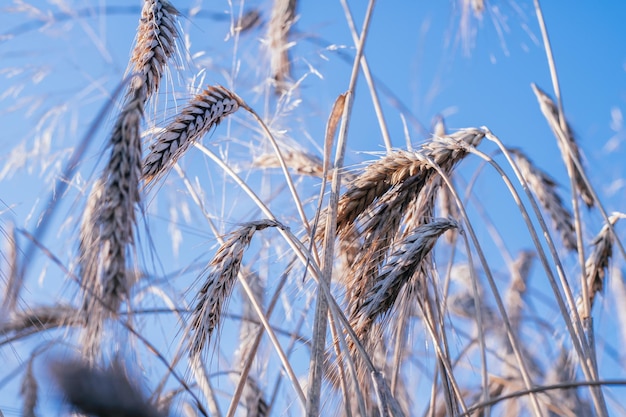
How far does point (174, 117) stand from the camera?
1.84 meters

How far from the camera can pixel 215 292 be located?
170cm

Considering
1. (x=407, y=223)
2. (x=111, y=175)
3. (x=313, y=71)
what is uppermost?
(x=313, y=71)

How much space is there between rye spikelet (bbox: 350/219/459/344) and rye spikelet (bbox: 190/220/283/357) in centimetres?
36

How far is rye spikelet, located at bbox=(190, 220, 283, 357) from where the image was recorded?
1.66m

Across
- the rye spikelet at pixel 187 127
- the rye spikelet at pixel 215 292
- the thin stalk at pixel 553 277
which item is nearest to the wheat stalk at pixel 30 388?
the rye spikelet at pixel 215 292

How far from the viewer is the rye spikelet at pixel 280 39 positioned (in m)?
3.80

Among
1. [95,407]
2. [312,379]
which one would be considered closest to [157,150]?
[312,379]

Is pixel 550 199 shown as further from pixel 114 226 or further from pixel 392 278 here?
pixel 114 226

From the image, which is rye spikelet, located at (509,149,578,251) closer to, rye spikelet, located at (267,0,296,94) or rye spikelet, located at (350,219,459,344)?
rye spikelet, located at (350,219,459,344)

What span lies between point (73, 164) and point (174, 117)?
654 millimetres

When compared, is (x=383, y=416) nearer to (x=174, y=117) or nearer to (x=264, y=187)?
(x=174, y=117)

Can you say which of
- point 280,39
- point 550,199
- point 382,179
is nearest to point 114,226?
point 382,179

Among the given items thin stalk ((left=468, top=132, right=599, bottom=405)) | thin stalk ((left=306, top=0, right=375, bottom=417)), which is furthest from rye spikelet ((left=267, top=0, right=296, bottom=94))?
thin stalk ((left=468, top=132, right=599, bottom=405))

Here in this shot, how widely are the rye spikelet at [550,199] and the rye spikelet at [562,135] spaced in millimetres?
100
